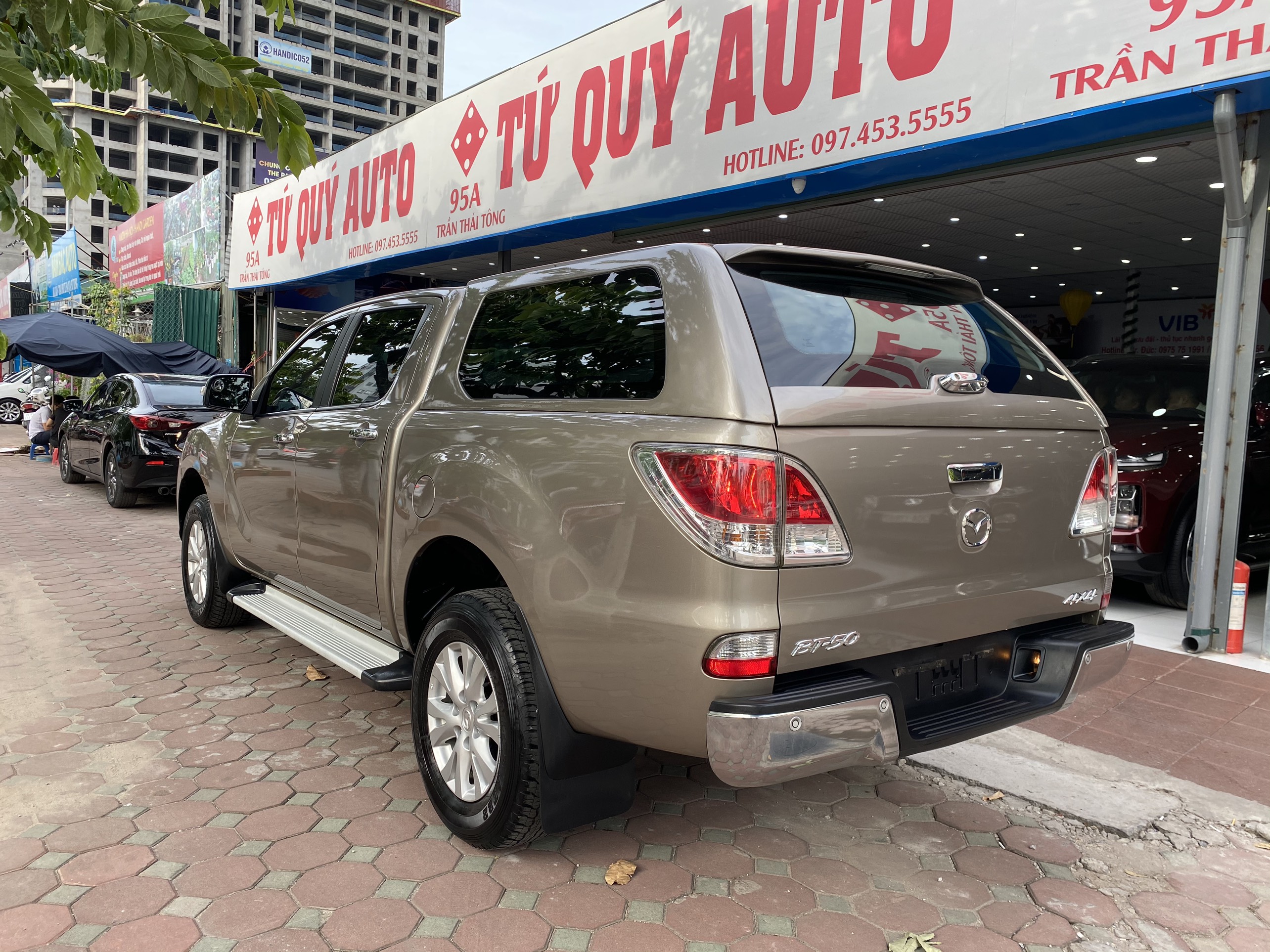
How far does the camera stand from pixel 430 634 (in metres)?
3.22

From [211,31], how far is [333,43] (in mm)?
15486

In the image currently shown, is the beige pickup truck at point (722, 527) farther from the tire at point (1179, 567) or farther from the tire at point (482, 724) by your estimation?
the tire at point (1179, 567)

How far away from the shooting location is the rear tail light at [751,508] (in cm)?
233

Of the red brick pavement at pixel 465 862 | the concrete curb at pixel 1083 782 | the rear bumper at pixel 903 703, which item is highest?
Answer: the rear bumper at pixel 903 703

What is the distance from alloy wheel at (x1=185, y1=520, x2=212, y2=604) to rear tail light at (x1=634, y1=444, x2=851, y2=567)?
4.09 m

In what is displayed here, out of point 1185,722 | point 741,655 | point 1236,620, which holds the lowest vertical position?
point 1185,722

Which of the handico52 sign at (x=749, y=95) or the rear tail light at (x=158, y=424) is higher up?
the handico52 sign at (x=749, y=95)

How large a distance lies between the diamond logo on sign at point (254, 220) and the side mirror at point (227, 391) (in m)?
13.6

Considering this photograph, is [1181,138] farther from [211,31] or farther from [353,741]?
[211,31]

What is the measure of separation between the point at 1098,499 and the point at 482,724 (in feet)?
7.17

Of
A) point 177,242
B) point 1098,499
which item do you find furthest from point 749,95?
point 177,242

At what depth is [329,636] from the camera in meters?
Answer: 4.02

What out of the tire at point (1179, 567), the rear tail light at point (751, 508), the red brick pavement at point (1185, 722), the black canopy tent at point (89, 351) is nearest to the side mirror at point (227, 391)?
the rear tail light at point (751, 508)

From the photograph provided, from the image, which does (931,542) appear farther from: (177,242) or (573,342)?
(177,242)
